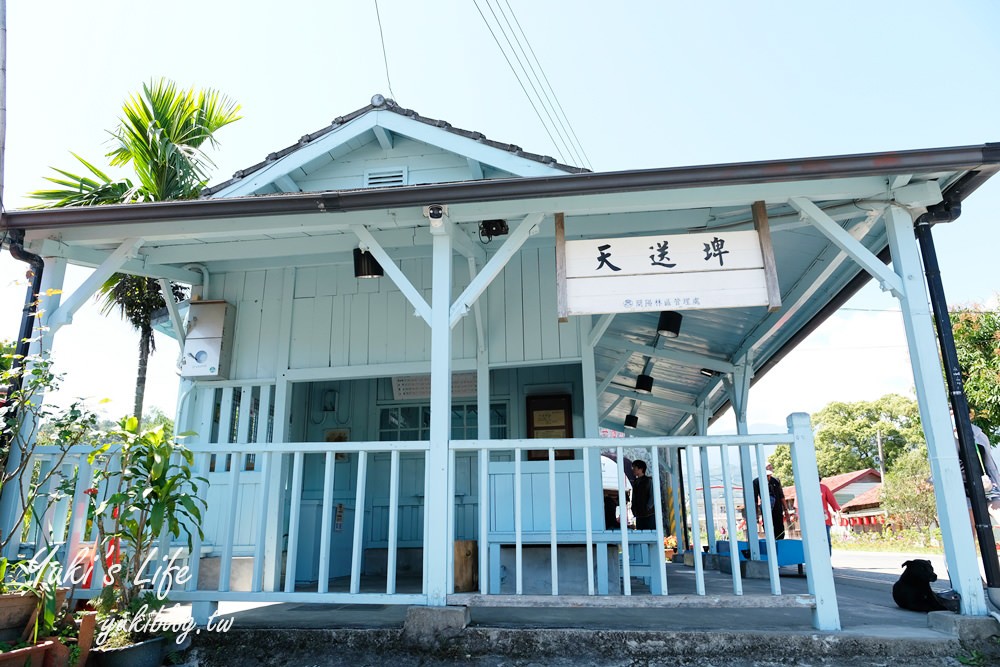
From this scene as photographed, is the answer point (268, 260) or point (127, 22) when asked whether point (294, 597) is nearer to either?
point (268, 260)

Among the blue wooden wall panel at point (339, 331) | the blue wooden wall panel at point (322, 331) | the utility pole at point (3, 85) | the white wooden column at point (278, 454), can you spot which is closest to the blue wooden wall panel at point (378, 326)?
the blue wooden wall panel at point (339, 331)

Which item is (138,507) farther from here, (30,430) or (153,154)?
(153,154)

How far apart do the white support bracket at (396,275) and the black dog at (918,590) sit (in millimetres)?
3742

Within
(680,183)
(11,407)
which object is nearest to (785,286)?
(680,183)

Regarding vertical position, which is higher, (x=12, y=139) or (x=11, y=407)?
(x=12, y=139)

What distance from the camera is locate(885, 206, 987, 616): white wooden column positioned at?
11.5 ft

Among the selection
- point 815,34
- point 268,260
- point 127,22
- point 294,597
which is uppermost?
point 815,34

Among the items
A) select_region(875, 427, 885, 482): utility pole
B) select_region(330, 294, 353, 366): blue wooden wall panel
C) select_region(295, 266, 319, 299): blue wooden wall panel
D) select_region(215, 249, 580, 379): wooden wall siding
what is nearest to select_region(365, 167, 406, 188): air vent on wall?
select_region(215, 249, 580, 379): wooden wall siding

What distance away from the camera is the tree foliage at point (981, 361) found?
15.5 metres

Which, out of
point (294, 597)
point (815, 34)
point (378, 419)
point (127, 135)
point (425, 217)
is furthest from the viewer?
point (815, 34)

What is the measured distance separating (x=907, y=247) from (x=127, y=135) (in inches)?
399

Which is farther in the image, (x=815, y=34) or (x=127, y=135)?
(x=815, y=34)

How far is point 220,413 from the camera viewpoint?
20.8 feet

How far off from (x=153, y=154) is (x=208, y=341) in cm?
470
